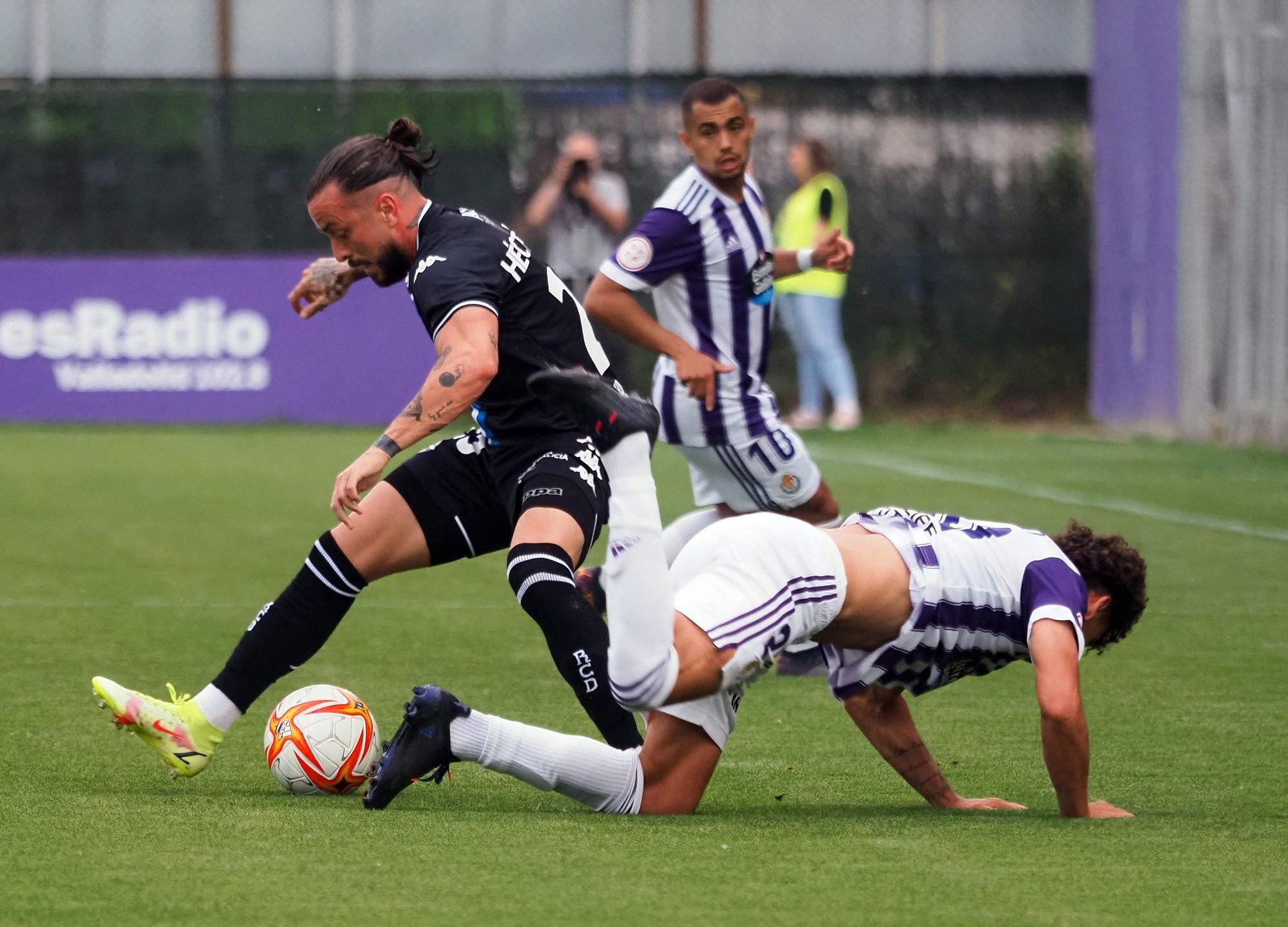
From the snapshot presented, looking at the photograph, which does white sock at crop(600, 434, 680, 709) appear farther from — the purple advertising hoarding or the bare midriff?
the purple advertising hoarding

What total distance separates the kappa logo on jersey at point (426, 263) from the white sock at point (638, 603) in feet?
A: 2.29

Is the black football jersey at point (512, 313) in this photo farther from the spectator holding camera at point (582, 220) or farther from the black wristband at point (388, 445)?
the spectator holding camera at point (582, 220)

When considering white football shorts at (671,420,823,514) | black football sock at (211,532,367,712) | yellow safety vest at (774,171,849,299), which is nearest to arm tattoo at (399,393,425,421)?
black football sock at (211,532,367,712)

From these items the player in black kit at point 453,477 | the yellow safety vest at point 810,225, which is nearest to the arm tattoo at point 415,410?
the player in black kit at point 453,477

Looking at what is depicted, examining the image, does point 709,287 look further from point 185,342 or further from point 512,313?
point 185,342

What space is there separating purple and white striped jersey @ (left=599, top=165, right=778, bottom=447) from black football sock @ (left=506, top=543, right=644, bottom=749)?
1.88 meters

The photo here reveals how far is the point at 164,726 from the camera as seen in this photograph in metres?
4.52

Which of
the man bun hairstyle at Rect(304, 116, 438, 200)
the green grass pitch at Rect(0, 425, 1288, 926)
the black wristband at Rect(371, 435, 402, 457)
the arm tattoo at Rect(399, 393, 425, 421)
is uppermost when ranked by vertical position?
the man bun hairstyle at Rect(304, 116, 438, 200)

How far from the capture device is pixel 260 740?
16.9 feet

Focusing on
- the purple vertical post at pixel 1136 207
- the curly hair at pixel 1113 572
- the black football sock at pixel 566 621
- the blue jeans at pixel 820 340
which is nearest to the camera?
the curly hair at pixel 1113 572

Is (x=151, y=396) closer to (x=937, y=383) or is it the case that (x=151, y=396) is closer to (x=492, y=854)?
(x=937, y=383)

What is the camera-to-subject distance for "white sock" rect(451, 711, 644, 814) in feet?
13.8

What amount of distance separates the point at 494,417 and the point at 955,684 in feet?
6.59

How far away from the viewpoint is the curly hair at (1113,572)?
4340 millimetres
